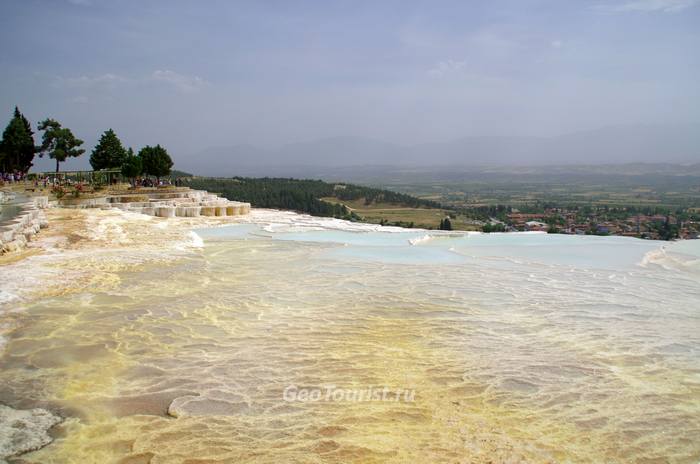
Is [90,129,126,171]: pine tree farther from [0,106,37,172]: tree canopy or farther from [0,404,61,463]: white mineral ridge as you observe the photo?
[0,404,61,463]: white mineral ridge

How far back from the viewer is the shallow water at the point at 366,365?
409 cm

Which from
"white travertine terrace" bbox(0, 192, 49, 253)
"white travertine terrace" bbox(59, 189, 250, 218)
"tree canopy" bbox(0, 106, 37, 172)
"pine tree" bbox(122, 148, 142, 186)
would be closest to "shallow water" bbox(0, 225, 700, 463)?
"white travertine terrace" bbox(0, 192, 49, 253)

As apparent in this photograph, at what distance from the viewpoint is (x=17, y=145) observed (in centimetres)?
3741

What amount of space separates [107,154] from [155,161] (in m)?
5.04

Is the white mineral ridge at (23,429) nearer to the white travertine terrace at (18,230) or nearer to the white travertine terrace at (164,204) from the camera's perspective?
the white travertine terrace at (18,230)

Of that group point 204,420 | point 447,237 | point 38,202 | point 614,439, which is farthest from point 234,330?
point 38,202

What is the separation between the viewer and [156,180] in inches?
1463

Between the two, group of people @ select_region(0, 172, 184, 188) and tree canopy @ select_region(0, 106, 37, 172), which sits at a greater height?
tree canopy @ select_region(0, 106, 37, 172)

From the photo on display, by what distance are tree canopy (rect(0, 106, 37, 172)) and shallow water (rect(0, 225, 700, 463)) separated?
33716 mm

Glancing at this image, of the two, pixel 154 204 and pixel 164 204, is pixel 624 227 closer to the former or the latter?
pixel 164 204

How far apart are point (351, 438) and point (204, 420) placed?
123 centimetres

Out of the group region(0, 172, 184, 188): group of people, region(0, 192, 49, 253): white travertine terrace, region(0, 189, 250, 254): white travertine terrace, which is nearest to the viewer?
region(0, 192, 49, 253): white travertine terrace

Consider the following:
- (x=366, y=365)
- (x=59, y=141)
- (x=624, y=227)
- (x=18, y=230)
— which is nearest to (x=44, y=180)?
(x=59, y=141)

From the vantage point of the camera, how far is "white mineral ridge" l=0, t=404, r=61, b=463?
12.9ft
